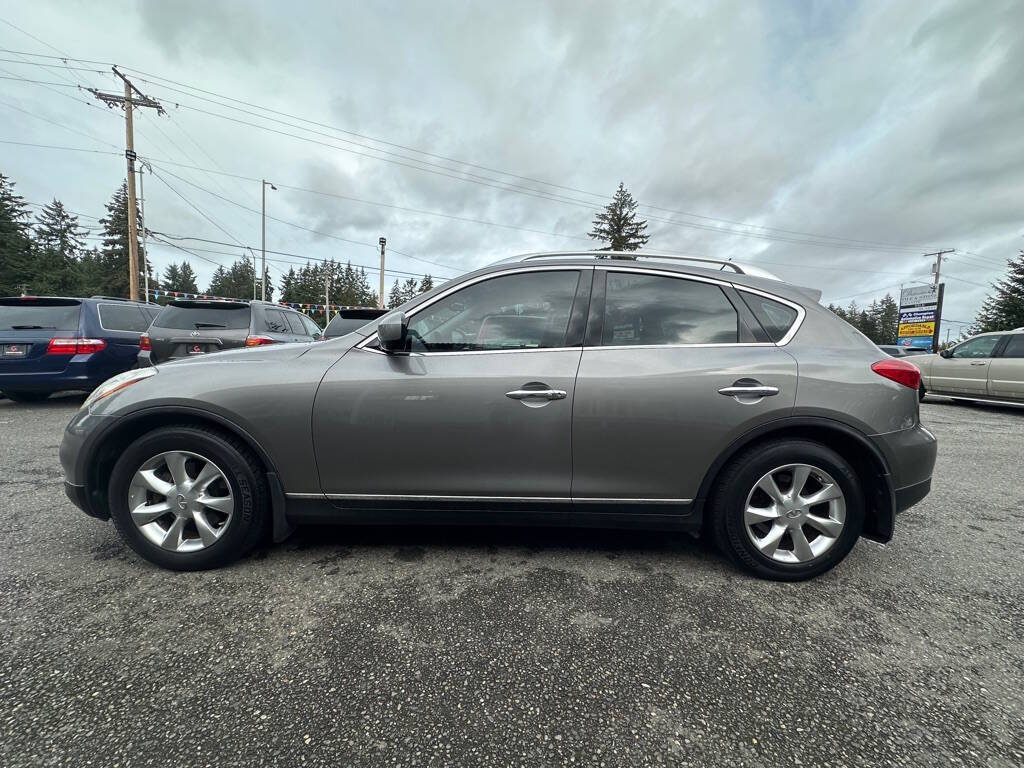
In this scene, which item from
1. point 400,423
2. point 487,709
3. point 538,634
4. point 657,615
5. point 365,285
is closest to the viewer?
point 487,709

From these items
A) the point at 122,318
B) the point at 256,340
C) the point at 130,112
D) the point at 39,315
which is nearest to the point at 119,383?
the point at 256,340

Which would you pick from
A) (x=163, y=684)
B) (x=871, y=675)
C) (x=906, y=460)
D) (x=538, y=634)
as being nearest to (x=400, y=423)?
(x=538, y=634)

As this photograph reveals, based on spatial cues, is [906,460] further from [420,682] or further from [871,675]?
[420,682]

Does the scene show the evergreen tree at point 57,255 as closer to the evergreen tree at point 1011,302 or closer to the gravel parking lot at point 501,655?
the gravel parking lot at point 501,655

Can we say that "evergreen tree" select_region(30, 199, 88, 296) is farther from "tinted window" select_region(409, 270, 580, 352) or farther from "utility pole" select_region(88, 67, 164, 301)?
"tinted window" select_region(409, 270, 580, 352)

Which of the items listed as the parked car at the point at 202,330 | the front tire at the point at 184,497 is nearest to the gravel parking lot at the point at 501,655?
the front tire at the point at 184,497

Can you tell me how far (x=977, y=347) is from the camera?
9.09 metres

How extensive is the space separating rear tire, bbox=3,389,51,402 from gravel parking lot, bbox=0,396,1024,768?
6.20 m

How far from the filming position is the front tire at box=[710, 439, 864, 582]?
2.25 metres

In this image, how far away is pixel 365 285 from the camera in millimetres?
92188

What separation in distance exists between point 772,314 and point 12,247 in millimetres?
60425

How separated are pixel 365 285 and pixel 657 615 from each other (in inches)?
3859

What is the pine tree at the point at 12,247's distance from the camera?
1523 inches

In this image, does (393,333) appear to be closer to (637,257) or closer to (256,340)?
(637,257)
